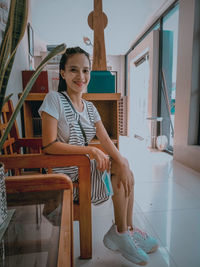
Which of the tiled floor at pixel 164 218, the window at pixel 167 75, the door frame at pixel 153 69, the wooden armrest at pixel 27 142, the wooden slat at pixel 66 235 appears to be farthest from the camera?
the door frame at pixel 153 69

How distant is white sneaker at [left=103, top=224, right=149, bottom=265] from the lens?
875 millimetres

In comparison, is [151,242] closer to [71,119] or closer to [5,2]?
[71,119]

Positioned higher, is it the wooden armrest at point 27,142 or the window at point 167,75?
the window at point 167,75

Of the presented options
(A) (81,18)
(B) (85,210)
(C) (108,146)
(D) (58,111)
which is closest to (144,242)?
(B) (85,210)

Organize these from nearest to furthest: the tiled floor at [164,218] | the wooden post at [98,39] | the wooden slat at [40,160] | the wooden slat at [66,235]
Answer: the wooden slat at [66,235] < the wooden slat at [40,160] < the tiled floor at [164,218] < the wooden post at [98,39]

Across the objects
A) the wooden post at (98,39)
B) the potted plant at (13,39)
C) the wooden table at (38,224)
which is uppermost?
the wooden post at (98,39)

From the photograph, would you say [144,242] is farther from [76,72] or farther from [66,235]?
[76,72]

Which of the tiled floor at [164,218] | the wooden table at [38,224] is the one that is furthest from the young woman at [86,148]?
the wooden table at [38,224]

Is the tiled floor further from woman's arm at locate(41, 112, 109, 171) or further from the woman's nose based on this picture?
the woman's nose

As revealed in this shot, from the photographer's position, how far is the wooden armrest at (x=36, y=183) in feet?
1.95

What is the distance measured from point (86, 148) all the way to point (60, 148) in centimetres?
13

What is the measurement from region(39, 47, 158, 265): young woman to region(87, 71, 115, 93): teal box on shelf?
52 centimetres

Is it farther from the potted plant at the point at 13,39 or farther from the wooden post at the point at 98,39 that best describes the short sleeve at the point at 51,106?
the wooden post at the point at 98,39

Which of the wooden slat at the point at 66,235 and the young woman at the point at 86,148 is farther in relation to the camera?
the young woman at the point at 86,148
